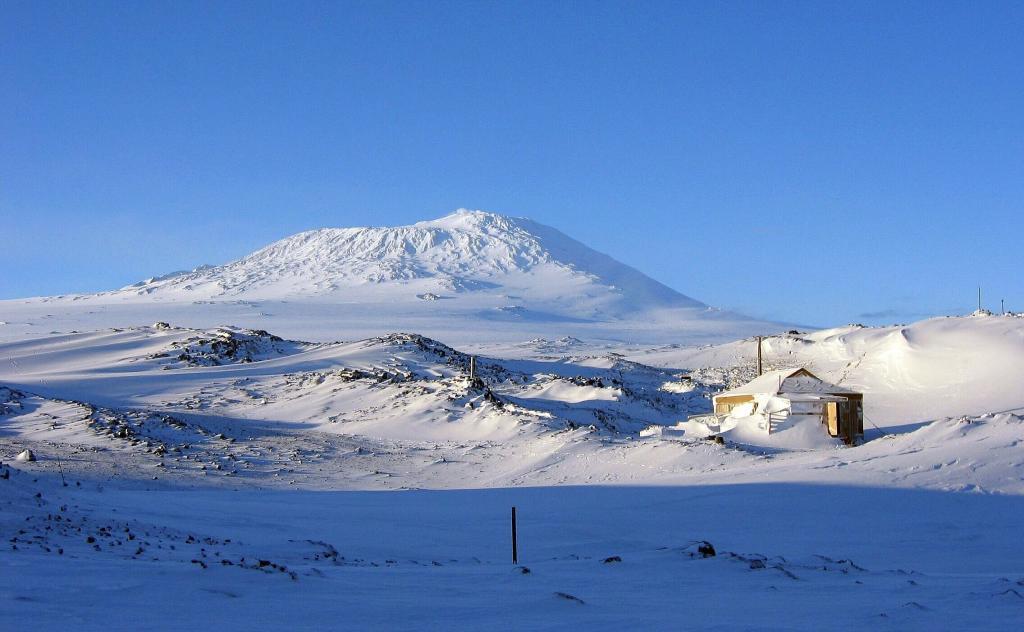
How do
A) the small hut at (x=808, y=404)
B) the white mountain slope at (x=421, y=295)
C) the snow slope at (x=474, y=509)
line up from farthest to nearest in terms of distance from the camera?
the white mountain slope at (x=421, y=295) → the small hut at (x=808, y=404) → the snow slope at (x=474, y=509)

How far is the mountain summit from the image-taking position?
131 m

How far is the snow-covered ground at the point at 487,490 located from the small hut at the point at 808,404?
2.40 ft

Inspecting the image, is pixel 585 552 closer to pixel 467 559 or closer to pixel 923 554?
pixel 467 559

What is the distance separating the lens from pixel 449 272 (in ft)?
477

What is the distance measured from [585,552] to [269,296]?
390 feet

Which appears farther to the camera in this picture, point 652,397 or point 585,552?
point 652,397

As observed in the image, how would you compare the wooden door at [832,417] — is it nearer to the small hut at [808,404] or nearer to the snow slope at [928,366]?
the small hut at [808,404]

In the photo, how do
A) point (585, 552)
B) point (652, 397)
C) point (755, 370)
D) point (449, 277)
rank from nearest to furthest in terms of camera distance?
point (585, 552), point (652, 397), point (755, 370), point (449, 277)

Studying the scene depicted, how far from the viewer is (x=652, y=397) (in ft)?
148

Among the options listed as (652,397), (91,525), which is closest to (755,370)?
(652,397)

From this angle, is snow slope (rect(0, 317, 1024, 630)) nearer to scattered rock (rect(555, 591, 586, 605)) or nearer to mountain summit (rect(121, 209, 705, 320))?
scattered rock (rect(555, 591, 586, 605))

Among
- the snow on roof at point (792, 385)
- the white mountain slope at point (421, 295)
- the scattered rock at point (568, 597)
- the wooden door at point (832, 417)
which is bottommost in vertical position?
the wooden door at point (832, 417)

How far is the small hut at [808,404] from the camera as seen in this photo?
32.1 metres

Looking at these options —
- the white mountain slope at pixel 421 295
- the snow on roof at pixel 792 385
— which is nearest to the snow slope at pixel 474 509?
the snow on roof at pixel 792 385
